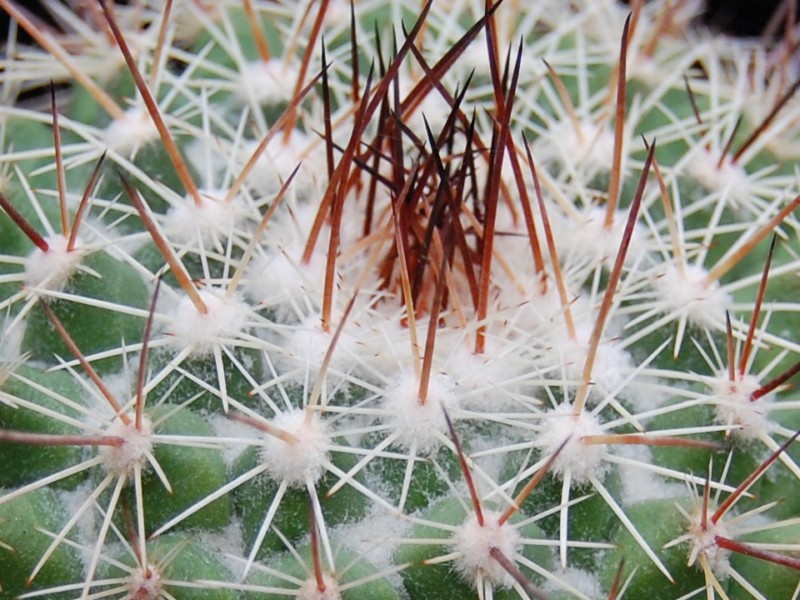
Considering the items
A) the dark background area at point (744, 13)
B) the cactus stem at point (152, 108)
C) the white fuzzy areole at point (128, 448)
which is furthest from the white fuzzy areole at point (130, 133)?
the dark background area at point (744, 13)

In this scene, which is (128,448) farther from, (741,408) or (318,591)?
(741,408)

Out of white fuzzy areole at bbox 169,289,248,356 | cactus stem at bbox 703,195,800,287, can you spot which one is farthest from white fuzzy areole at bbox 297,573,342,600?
cactus stem at bbox 703,195,800,287

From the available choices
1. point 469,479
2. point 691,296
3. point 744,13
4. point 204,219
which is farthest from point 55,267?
point 744,13

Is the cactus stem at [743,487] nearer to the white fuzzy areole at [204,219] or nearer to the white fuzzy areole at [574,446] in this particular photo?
the white fuzzy areole at [574,446]

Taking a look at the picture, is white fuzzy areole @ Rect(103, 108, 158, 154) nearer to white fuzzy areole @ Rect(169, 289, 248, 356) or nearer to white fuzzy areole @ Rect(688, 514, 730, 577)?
white fuzzy areole @ Rect(169, 289, 248, 356)

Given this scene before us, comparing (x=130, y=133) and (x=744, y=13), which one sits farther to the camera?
(x=744, y=13)

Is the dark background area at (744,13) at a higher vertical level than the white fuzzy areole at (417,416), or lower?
higher
